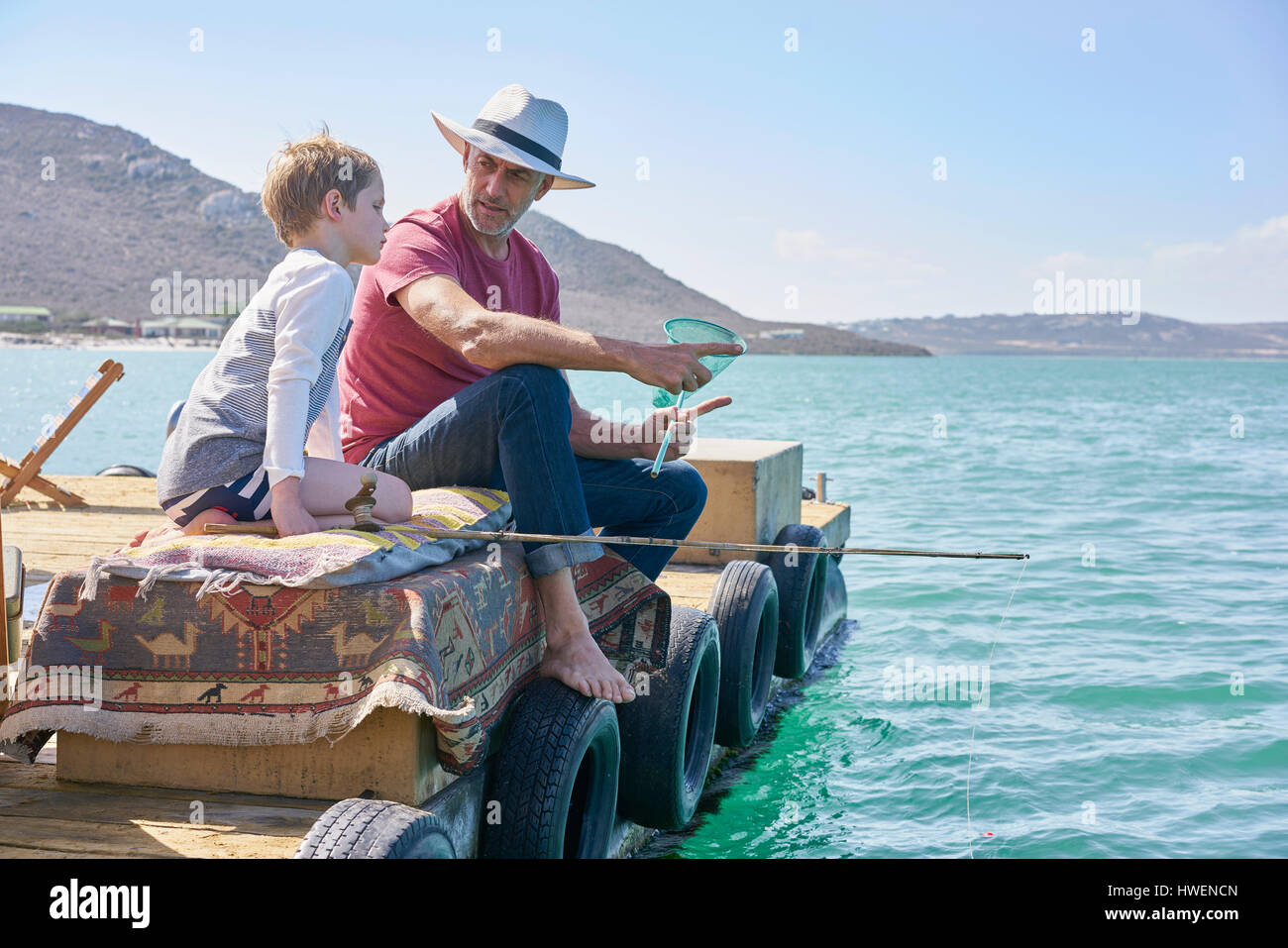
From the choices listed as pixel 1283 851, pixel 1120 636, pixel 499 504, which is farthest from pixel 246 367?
pixel 1120 636

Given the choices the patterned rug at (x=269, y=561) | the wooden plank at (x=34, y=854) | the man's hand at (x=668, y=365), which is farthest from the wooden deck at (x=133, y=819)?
the man's hand at (x=668, y=365)

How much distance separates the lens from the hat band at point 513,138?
3.60m

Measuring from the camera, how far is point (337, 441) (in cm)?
331

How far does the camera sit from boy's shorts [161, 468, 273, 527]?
293cm

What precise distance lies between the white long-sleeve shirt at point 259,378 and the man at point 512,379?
475 millimetres

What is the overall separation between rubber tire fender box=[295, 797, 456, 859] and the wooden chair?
6.64 m

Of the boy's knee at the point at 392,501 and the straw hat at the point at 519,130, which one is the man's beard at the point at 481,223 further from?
the boy's knee at the point at 392,501

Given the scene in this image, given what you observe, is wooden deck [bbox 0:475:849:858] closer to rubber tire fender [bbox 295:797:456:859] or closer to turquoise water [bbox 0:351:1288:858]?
rubber tire fender [bbox 295:797:456:859]

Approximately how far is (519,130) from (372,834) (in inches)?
88.9

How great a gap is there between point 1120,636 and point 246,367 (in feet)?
30.5

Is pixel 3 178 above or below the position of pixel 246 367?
above

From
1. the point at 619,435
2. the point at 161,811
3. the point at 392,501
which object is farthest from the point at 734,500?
the point at 161,811

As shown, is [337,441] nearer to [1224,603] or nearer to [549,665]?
[549,665]

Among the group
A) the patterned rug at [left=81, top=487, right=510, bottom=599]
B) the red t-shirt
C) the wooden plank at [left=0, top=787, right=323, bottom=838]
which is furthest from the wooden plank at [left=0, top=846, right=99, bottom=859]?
the red t-shirt
